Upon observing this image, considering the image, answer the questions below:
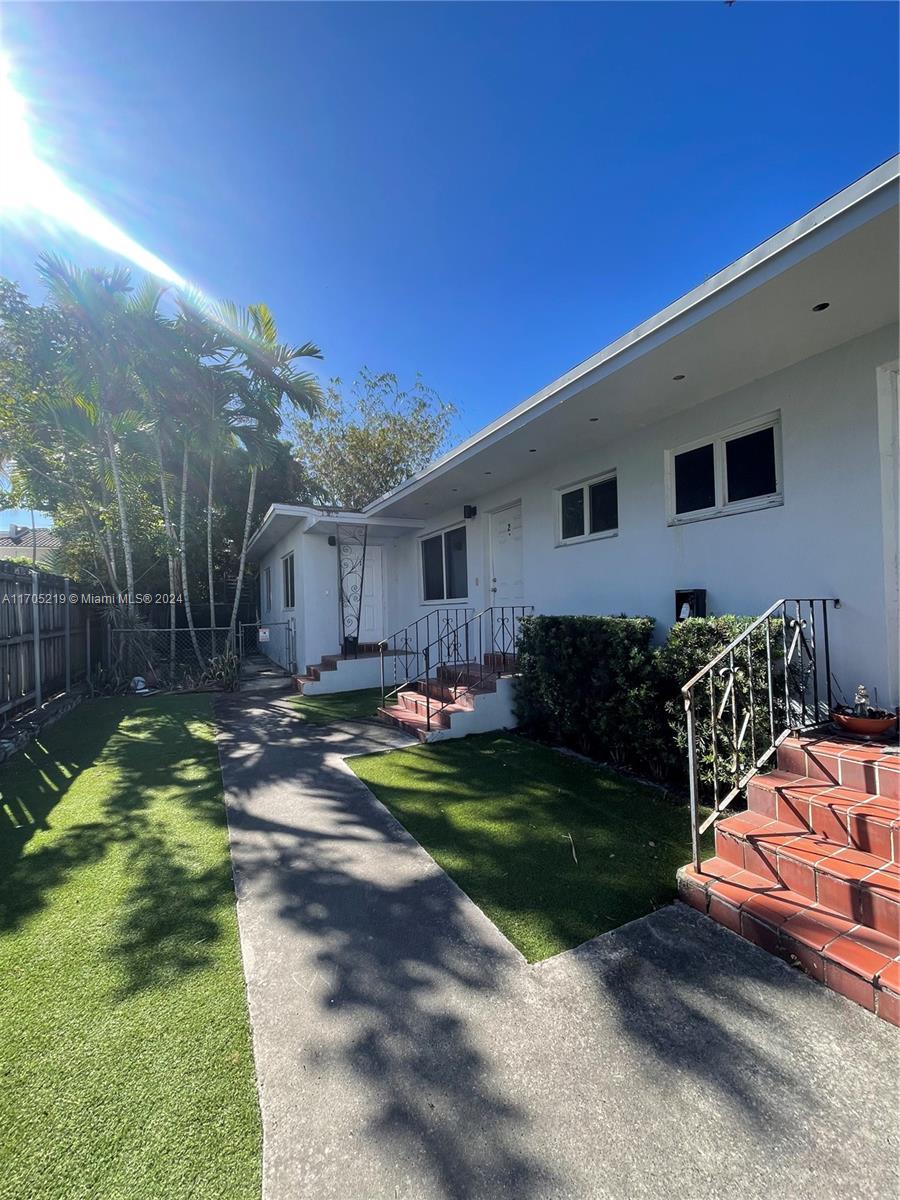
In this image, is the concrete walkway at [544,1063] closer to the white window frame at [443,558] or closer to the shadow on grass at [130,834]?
the shadow on grass at [130,834]

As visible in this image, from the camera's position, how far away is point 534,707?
19.9ft

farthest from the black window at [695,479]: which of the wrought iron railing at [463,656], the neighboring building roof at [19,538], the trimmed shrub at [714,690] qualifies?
the neighboring building roof at [19,538]

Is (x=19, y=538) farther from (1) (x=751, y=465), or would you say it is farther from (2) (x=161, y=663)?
(1) (x=751, y=465)

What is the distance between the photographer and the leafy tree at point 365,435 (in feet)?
66.4

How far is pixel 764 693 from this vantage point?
12.3 feet

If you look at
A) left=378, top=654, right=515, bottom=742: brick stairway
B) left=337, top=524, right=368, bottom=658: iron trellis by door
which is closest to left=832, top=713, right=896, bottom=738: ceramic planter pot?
left=378, top=654, right=515, bottom=742: brick stairway

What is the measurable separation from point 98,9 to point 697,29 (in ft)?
17.6

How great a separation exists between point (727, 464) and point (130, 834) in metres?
5.92

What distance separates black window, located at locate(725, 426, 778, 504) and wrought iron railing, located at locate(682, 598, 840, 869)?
117cm

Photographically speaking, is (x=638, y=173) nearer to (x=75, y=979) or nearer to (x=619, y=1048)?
(x=619, y=1048)

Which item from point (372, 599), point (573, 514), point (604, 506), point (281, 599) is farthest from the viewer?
point (281, 599)

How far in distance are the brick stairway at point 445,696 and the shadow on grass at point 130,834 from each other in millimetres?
2329

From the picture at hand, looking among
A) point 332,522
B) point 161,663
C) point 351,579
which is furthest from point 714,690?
point 161,663

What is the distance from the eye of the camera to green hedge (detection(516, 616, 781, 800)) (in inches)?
152
